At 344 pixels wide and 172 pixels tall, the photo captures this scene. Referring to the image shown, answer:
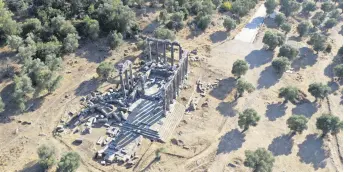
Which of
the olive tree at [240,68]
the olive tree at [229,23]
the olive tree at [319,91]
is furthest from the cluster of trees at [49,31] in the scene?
the olive tree at [319,91]

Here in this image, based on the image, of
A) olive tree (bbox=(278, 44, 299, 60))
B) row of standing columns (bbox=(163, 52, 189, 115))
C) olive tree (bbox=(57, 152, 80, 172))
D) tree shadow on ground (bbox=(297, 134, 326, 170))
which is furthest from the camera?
olive tree (bbox=(278, 44, 299, 60))

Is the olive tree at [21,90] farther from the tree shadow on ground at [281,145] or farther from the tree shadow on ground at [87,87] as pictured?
the tree shadow on ground at [281,145]

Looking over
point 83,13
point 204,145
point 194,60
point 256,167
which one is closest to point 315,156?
point 256,167

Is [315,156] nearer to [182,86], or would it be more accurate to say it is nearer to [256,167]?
[256,167]

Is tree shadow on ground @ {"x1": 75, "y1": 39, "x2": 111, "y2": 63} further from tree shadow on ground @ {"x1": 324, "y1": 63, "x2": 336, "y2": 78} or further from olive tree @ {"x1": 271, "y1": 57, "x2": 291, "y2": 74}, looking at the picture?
tree shadow on ground @ {"x1": 324, "y1": 63, "x2": 336, "y2": 78}

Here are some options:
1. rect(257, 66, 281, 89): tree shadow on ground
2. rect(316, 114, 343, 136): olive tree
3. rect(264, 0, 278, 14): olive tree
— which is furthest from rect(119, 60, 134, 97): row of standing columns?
rect(264, 0, 278, 14): olive tree

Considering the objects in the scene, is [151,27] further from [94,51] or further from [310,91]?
[310,91]

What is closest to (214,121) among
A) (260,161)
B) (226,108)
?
(226,108)
